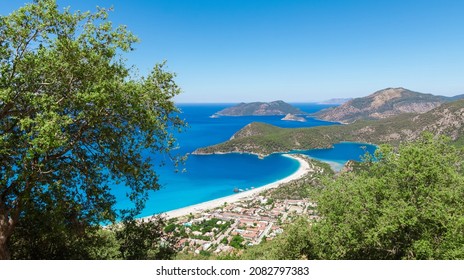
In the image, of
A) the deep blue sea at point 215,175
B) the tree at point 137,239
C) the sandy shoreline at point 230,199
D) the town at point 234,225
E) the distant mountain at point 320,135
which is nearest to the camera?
the tree at point 137,239

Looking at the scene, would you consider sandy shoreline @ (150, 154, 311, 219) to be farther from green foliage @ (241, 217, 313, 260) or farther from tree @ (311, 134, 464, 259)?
tree @ (311, 134, 464, 259)

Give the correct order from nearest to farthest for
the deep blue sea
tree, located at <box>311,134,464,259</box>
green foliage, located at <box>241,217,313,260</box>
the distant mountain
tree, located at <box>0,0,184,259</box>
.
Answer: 1. tree, located at <box>0,0,184,259</box>
2. tree, located at <box>311,134,464,259</box>
3. green foliage, located at <box>241,217,313,260</box>
4. the deep blue sea
5. the distant mountain

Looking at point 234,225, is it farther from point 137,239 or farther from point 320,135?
point 320,135

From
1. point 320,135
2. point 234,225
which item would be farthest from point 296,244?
point 320,135

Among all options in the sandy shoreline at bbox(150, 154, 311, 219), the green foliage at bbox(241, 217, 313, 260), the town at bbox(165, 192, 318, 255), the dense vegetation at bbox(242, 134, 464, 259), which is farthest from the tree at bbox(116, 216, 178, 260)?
the sandy shoreline at bbox(150, 154, 311, 219)

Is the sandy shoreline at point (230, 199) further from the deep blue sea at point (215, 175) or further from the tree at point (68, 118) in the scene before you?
the tree at point (68, 118)

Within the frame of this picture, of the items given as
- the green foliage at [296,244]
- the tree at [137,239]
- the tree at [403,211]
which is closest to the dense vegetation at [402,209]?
the tree at [403,211]
